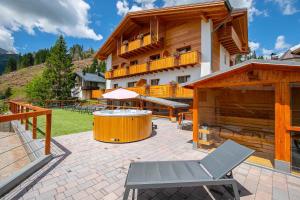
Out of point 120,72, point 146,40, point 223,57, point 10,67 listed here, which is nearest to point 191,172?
point 146,40

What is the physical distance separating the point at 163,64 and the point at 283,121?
13034 millimetres

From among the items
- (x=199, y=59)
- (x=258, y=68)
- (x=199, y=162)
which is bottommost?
(x=199, y=162)

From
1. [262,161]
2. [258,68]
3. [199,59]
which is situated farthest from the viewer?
[199,59]

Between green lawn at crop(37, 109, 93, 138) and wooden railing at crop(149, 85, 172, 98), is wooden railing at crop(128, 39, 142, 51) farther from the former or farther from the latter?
green lawn at crop(37, 109, 93, 138)

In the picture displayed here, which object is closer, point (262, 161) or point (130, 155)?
point (262, 161)

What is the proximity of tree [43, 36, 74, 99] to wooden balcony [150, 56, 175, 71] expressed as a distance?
69.0 feet

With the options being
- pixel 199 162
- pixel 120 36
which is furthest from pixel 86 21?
pixel 199 162

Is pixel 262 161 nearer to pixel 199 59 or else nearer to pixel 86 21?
pixel 199 59

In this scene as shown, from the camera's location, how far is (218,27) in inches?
565

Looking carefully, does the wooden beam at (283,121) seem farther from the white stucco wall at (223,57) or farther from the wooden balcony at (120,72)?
the wooden balcony at (120,72)

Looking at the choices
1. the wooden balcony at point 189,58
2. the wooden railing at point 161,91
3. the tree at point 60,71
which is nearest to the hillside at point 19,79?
the tree at point 60,71

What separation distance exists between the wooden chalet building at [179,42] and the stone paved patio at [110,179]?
31.0 ft

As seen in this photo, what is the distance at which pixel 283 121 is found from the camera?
4332mm

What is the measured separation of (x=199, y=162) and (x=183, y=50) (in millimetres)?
14470
